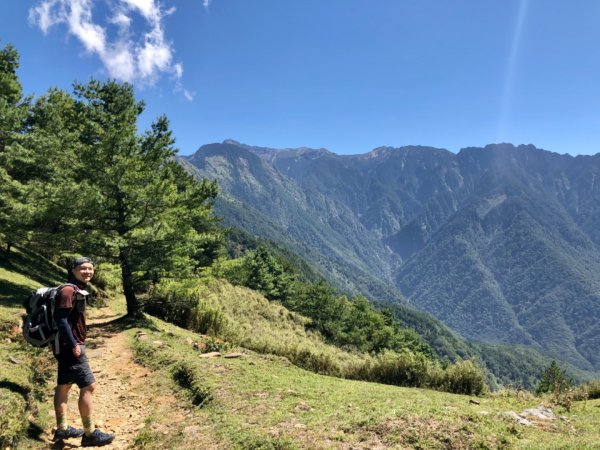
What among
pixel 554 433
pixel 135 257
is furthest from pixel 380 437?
pixel 135 257

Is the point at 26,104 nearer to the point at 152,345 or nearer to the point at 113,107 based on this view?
the point at 113,107

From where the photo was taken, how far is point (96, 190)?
15.4 metres

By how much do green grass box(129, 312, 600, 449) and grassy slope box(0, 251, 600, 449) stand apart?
0.02 meters

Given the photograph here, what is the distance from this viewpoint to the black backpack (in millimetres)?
6574

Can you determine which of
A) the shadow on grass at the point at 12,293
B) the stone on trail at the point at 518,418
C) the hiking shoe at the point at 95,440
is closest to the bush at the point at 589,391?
the stone on trail at the point at 518,418

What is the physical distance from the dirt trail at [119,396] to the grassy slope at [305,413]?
0.31 metres

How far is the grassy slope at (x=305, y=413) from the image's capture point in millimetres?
5867

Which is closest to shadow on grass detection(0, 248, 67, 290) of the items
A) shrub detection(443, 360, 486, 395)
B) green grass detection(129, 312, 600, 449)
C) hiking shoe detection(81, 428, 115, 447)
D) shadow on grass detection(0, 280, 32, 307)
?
shadow on grass detection(0, 280, 32, 307)

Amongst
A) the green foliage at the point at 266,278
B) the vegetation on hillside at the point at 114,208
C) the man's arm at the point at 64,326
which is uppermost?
the vegetation on hillside at the point at 114,208

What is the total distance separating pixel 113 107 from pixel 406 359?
21341mm

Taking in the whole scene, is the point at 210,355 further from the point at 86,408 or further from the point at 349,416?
the point at 349,416

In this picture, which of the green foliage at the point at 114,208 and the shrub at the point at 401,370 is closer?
the shrub at the point at 401,370

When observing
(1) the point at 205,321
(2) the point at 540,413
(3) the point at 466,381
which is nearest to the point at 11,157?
(1) the point at 205,321

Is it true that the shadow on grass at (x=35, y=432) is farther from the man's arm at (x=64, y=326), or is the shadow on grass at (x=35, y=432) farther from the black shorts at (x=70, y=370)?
the man's arm at (x=64, y=326)
